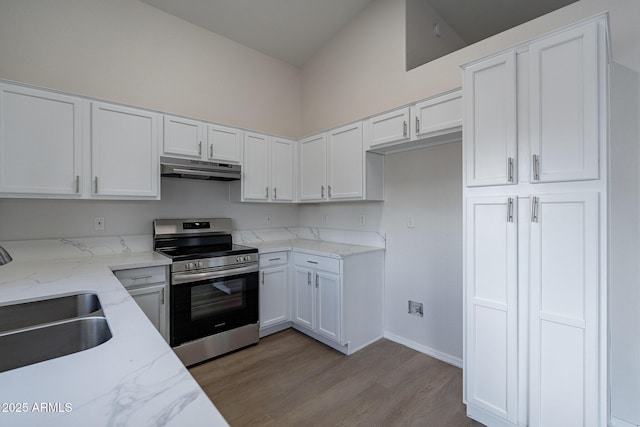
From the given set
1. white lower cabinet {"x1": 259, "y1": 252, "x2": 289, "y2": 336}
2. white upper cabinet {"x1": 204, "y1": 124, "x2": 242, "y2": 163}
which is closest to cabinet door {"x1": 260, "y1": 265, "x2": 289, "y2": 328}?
white lower cabinet {"x1": 259, "y1": 252, "x2": 289, "y2": 336}

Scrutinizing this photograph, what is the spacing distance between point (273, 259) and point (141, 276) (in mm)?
1240

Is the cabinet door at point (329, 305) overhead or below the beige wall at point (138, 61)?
below

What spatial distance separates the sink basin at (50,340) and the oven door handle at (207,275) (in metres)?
1.23

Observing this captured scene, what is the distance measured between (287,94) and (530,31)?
2793 mm

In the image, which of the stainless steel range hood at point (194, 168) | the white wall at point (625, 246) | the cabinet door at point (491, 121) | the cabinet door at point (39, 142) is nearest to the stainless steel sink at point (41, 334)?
the cabinet door at point (39, 142)

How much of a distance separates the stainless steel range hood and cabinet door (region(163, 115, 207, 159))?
0.11m

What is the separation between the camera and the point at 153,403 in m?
0.63

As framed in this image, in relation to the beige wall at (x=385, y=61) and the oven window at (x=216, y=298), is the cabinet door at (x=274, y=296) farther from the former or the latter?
the beige wall at (x=385, y=61)

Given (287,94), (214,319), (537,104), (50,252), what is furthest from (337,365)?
(287,94)

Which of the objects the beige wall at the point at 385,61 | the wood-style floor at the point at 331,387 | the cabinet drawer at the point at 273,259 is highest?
the beige wall at the point at 385,61

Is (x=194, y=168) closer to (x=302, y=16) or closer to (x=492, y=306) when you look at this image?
(x=302, y=16)

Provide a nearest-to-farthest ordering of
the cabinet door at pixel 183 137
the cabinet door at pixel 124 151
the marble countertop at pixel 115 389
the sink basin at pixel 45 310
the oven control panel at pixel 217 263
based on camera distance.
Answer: the marble countertop at pixel 115 389, the sink basin at pixel 45 310, the cabinet door at pixel 124 151, the oven control panel at pixel 217 263, the cabinet door at pixel 183 137

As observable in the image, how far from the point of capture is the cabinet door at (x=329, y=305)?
276cm

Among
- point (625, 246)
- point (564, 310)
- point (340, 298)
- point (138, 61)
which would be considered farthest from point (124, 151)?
point (625, 246)
